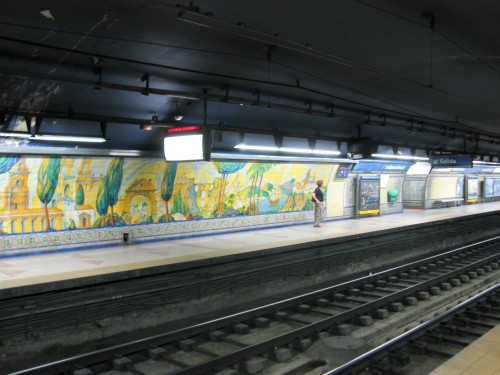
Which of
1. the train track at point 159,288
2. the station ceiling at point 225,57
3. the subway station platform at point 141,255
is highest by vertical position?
the station ceiling at point 225,57

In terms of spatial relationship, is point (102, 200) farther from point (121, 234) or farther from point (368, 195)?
point (368, 195)

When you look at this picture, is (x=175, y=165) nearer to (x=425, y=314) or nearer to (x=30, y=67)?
(x=30, y=67)

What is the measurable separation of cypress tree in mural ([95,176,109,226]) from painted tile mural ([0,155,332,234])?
22 millimetres

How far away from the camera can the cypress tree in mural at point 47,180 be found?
8.95m

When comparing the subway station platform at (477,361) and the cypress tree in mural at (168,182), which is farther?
the cypress tree in mural at (168,182)

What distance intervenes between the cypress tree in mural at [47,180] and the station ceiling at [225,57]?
0.73 meters

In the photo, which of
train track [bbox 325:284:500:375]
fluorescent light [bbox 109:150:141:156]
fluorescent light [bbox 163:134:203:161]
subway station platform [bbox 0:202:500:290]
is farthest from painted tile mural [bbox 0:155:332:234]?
train track [bbox 325:284:500:375]

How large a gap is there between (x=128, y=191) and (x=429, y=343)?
708 centimetres

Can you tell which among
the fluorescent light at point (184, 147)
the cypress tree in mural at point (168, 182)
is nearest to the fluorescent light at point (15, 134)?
the fluorescent light at point (184, 147)

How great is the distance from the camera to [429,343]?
6480 millimetres

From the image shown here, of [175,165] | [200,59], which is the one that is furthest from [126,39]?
[175,165]

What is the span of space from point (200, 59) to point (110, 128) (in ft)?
10.7

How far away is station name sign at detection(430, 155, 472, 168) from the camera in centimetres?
1656

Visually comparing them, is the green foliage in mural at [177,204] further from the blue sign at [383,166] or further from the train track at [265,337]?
the blue sign at [383,166]
